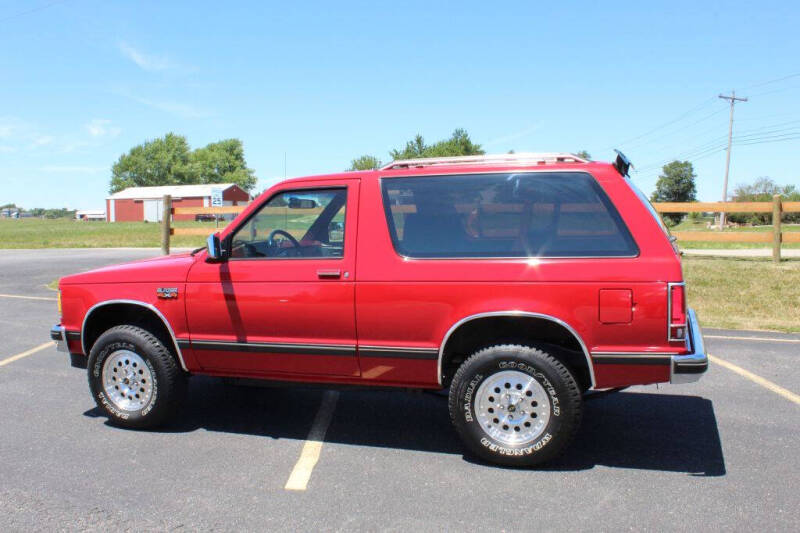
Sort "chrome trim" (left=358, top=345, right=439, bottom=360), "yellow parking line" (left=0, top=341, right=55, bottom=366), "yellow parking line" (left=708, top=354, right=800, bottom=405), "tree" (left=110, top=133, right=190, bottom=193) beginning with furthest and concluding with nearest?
"tree" (left=110, top=133, right=190, bottom=193), "yellow parking line" (left=0, top=341, right=55, bottom=366), "yellow parking line" (left=708, top=354, right=800, bottom=405), "chrome trim" (left=358, top=345, right=439, bottom=360)

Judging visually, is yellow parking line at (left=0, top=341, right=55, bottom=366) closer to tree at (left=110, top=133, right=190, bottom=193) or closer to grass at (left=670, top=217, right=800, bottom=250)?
grass at (left=670, top=217, right=800, bottom=250)

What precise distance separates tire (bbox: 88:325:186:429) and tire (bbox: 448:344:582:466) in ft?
7.00

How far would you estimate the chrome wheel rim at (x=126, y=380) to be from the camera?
4723 millimetres

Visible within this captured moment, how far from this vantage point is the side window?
4441mm

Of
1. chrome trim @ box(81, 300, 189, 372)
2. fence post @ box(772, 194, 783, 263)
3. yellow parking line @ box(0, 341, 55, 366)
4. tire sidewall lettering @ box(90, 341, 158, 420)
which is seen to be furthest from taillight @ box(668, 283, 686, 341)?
fence post @ box(772, 194, 783, 263)

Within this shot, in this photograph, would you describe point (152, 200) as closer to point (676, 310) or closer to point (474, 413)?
point (474, 413)

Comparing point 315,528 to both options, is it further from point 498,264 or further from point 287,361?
point 498,264

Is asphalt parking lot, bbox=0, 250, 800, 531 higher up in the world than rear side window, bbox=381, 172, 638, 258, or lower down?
lower down

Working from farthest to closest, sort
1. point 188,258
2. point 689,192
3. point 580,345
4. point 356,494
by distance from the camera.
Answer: point 689,192 → point 188,258 → point 580,345 → point 356,494

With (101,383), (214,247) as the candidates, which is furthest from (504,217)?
(101,383)

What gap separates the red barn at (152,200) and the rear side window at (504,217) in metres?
83.6

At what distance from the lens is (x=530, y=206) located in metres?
4.09

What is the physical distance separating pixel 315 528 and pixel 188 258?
93.8 inches

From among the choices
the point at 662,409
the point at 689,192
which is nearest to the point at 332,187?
the point at 662,409
